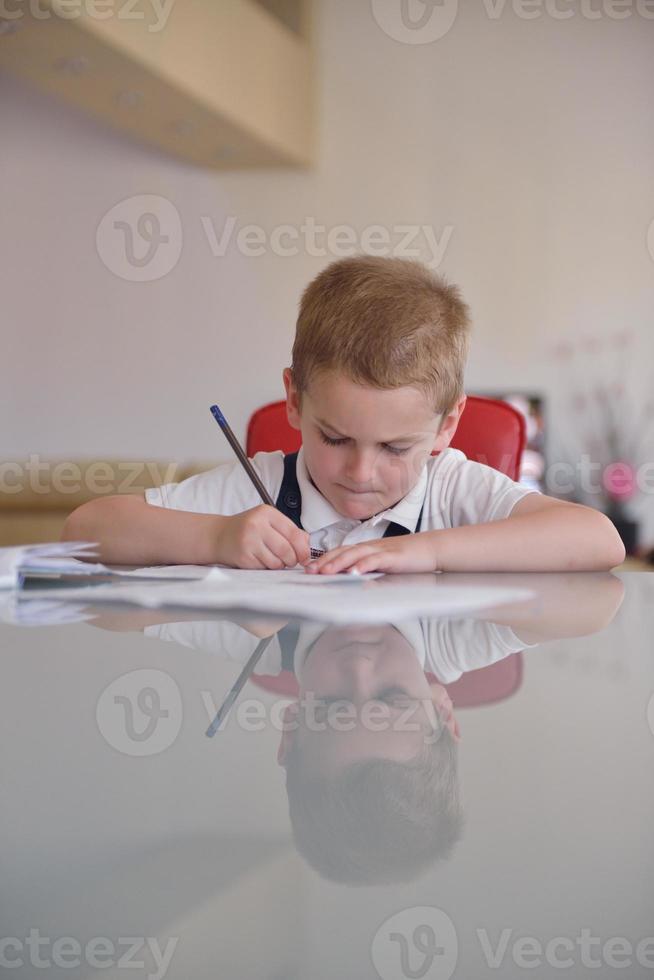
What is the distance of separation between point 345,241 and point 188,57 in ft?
4.18

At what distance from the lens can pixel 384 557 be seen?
97 cm

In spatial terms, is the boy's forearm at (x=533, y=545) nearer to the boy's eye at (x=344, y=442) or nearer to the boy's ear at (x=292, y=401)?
the boy's eye at (x=344, y=442)

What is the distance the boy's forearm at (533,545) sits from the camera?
1038mm

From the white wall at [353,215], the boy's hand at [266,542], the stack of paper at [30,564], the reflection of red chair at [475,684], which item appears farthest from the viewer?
the white wall at [353,215]

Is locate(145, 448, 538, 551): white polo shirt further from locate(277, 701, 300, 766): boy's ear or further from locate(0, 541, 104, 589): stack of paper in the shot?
locate(277, 701, 300, 766): boy's ear

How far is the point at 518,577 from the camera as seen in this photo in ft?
3.28

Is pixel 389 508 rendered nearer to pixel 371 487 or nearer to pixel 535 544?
pixel 371 487

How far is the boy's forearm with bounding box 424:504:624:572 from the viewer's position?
104 cm

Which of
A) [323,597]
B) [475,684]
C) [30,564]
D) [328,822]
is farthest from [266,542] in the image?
[328,822]

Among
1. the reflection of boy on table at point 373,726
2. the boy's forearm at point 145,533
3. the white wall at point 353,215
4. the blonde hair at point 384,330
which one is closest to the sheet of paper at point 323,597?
the reflection of boy on table at point 373,726

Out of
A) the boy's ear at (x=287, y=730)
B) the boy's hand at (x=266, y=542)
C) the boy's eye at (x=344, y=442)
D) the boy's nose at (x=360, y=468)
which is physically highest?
the boy's eye at (x=344, y=442)

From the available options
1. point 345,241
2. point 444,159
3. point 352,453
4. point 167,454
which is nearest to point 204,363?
point 167,454

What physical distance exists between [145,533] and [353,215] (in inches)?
160

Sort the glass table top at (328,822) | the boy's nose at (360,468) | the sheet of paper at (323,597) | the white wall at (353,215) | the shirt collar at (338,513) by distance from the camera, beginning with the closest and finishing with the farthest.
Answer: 1. the glass table top at (328,822)
2. the sheet of paper at (323,597)
3. the boy's nose at (360,468)
4. the shirt collar at (338,513)
5. the white wall at (353,215)
